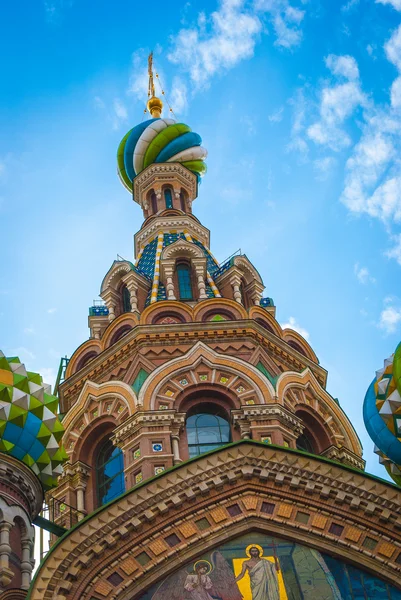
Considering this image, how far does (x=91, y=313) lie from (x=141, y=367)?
3837 millimetres

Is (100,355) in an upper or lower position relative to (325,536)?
upper

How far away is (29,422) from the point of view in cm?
1453

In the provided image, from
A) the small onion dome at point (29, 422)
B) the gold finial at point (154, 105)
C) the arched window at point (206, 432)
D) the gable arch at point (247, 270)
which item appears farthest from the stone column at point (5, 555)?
the gold finial at point (154, 105)

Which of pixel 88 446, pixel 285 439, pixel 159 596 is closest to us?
pixel 159 596

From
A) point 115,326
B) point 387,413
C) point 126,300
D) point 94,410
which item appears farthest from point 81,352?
point 387,413

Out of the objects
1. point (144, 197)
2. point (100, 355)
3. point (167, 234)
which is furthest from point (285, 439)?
point (144, 197)

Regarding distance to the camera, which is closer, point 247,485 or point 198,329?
point 247,485

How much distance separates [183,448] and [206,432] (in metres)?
0.70

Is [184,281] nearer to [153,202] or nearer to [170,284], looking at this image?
[170,284]

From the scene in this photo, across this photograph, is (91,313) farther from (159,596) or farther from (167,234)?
(159,596)

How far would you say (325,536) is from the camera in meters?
13.3

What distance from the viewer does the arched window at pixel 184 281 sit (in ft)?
72.6

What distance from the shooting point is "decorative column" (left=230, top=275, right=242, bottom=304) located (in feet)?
71.8

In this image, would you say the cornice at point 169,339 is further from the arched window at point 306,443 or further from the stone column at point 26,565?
the stone column at point 26,565
